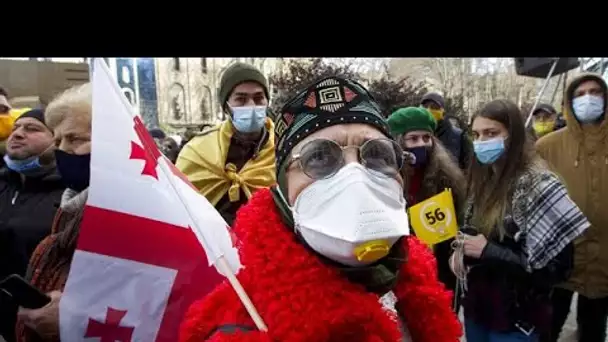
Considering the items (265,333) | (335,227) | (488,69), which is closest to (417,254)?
(335,227)

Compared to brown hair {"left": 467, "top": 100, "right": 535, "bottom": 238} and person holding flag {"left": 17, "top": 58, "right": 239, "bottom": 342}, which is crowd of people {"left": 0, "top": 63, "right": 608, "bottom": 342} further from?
person holding flag {"left": 17, "top": 58, "right": 239, "bottom": 342}

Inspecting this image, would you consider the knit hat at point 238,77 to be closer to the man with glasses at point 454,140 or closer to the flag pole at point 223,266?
the flag pole at point 223,266

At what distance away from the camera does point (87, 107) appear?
2.38m

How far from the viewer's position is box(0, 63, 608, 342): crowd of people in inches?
53.1

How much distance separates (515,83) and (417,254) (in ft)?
110

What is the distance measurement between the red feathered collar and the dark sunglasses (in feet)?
0.52

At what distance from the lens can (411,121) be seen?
151 inches

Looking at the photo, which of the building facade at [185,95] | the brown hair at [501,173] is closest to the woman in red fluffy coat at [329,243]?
the brown hair at [501,173]

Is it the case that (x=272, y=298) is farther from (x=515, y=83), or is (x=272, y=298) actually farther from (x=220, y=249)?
(x=515, y=83)

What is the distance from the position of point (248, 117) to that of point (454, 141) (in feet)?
8.40

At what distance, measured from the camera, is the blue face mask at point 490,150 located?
3.01m

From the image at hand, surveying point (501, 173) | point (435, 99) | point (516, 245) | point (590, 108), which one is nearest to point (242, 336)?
point (516, 245)

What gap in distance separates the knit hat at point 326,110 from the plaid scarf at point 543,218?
1.51m

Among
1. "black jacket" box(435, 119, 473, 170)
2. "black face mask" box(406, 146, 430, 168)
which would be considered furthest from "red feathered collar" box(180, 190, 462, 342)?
"black jacket" box(435, 119, 473, 170)
